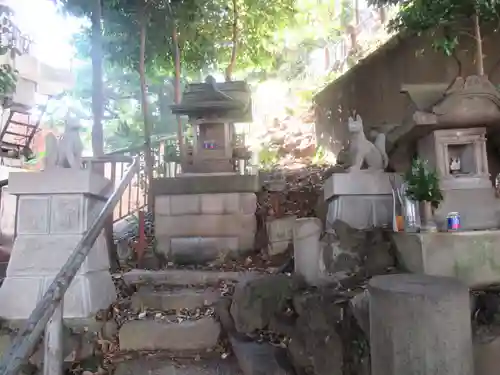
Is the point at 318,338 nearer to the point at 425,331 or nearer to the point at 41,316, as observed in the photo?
the point at 425,331

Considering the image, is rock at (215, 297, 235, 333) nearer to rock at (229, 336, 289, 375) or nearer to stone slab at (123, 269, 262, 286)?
rock at (229, 336, 289, 375)

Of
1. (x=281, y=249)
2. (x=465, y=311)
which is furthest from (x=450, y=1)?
(x=465, y=311)

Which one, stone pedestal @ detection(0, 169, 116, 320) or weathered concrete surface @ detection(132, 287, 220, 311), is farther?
weathered concrete surface @ detection(132, 287, 220, 311)

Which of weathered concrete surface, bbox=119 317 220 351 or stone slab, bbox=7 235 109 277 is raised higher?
stone slab, bbox=7 235 109 277

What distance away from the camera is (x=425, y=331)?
223 centimetres

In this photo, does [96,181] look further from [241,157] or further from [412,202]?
[241,157]

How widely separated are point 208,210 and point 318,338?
3.99 metres

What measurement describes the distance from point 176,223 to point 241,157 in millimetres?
2021

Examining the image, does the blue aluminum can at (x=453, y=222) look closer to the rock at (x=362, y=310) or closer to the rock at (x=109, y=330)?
the rock at (x=362, y=310)

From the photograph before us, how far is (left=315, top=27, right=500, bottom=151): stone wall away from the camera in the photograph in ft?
27.7

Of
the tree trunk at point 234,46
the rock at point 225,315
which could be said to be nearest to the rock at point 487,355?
the rock at point 225,315

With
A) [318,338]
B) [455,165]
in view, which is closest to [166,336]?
[318,338]

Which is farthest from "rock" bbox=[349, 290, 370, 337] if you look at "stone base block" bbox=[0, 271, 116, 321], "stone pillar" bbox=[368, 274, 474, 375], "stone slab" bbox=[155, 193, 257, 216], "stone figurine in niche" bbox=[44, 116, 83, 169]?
"stone slab" bbox=[155, 193, 257, 216]

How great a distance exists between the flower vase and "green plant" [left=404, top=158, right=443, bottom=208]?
0.06 metres
